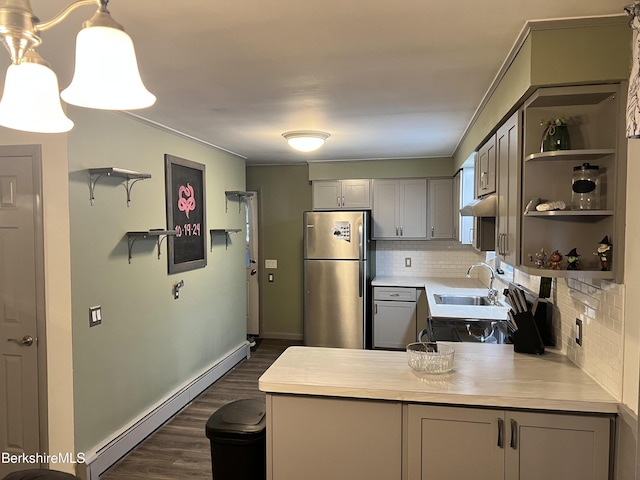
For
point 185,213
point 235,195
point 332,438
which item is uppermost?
point 235,195

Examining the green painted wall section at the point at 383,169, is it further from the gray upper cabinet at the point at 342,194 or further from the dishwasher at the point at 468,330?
the dishwasher at the point at 468,330

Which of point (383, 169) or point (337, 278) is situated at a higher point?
point (383, 169)

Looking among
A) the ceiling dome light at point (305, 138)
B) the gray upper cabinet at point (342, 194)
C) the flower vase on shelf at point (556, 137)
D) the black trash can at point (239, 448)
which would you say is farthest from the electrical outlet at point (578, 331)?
the gray upper cabinet at point (342, 194)

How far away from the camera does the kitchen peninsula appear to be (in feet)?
5.99

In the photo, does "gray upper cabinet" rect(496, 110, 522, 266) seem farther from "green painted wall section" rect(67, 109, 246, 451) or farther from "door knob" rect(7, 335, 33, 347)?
"door knob" rect(7, 335, 33, 347)

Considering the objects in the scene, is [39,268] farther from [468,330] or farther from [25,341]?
[468,330]

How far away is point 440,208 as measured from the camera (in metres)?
5.37

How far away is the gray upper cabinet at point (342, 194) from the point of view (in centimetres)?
551

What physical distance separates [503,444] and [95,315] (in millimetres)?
2417

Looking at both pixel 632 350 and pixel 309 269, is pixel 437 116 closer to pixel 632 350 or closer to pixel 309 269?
pixel 632 350

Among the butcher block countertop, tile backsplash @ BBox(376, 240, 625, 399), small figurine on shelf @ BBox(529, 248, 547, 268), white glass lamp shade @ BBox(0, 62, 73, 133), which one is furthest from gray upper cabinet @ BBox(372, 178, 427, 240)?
white glass lamp shade @ BBox(0, 62, 73, 133)

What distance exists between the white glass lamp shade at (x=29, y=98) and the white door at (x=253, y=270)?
4.85 metres

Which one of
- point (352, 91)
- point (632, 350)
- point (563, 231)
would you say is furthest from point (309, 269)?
point (632, 350)

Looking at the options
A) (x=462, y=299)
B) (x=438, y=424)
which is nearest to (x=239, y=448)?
(x=438, y=424)
